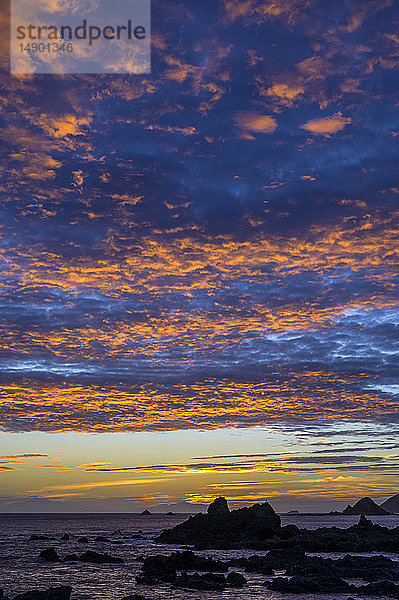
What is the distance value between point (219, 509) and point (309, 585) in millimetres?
80823

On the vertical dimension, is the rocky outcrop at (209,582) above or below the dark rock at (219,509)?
above

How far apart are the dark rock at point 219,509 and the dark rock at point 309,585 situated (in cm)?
7699

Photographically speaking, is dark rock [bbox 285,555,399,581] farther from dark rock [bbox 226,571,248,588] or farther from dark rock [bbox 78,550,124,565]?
A: dark rock [bbox 78,550,124,565]

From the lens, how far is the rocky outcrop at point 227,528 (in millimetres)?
102750

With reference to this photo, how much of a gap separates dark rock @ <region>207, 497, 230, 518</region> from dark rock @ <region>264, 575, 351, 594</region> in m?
77.0

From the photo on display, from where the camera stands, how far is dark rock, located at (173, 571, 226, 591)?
1839 inches

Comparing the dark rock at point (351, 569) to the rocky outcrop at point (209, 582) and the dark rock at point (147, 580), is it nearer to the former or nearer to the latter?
the rocky outcrop at point (209, 582)

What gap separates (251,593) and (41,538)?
307 ft

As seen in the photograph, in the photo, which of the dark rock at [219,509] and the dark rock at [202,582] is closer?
the dark rock at [202,582]

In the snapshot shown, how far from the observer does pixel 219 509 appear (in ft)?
405

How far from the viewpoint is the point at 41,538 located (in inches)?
4847

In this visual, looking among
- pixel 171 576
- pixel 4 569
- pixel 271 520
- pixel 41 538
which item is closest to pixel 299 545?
pixel 271 520

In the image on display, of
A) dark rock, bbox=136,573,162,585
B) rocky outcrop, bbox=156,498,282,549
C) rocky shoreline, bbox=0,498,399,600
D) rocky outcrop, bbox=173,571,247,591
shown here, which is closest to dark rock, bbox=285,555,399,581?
rocky shoreline, bbox=0,498,399,600

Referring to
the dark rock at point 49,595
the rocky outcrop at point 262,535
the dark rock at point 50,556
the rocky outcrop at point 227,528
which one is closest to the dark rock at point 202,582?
the dark rock at point 49,595
